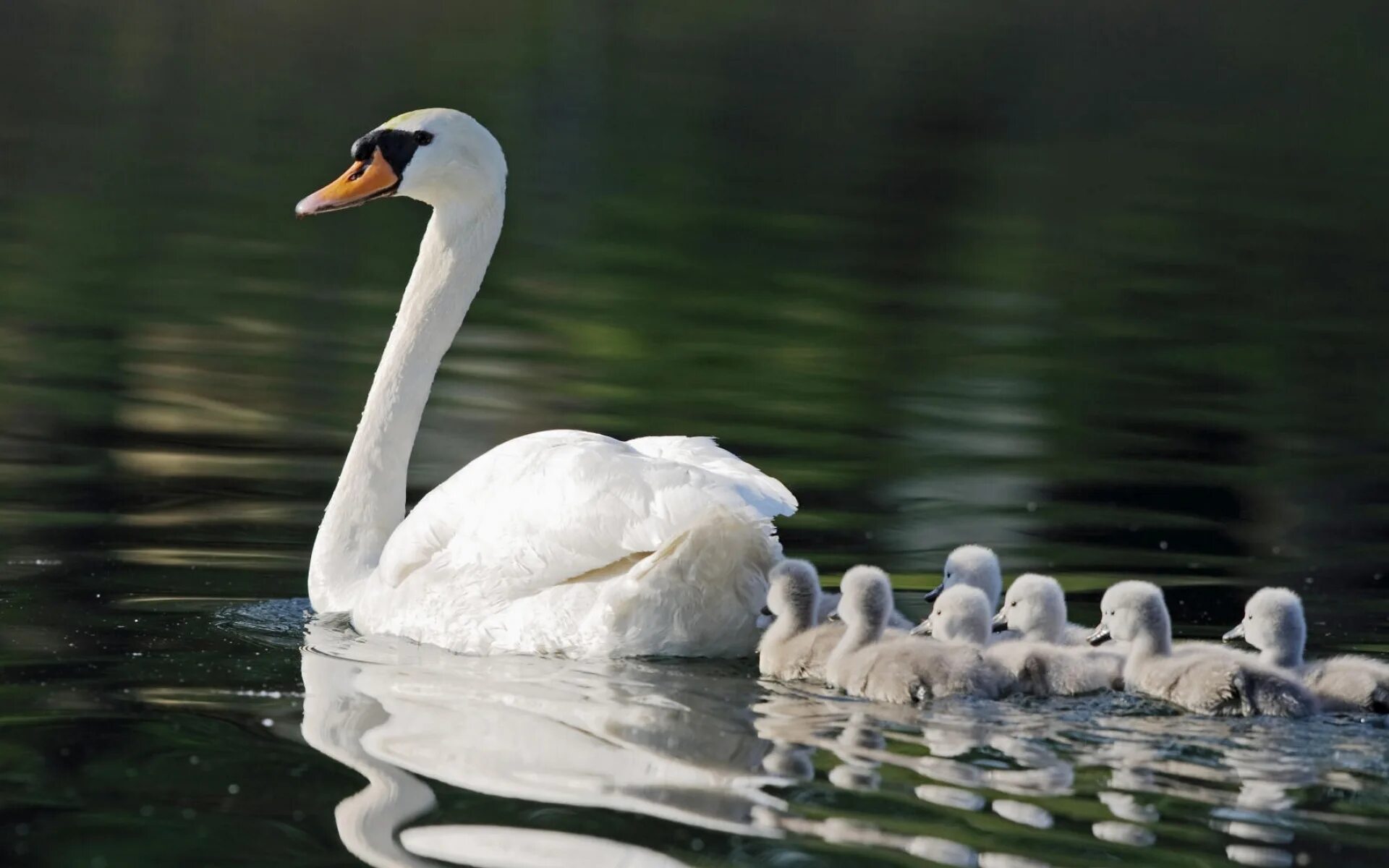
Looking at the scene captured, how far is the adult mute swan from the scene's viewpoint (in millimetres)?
7902

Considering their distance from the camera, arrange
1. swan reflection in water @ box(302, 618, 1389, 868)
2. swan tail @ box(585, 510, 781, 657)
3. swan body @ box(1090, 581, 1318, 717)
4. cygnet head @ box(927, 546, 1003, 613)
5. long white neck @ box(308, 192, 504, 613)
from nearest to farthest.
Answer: swan reflection in water @ box(302, 618, 1389, 868) → swan body @ box(1090, 581, 1318, 717) → swan tail @ box(585, 510, 781, 657) → cygnet head @ box(927, 546, 1003, 613) → long white neck @ box(308, 192, 504, 613)

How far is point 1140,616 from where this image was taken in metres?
7.96

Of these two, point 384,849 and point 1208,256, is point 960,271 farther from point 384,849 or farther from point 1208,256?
point 384,849

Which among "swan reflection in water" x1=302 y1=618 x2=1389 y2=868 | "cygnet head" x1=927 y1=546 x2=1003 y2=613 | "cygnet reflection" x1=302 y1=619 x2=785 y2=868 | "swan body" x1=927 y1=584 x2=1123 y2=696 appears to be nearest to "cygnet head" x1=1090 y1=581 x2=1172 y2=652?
"swan body" x1=927 y1=584 x2=1123 y2=696

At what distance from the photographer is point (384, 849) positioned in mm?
5895

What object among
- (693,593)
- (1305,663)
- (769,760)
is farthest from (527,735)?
(1305,663)

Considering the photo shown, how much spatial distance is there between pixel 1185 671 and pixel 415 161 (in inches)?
156

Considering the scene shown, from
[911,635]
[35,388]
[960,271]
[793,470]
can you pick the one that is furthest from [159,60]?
[911,635]

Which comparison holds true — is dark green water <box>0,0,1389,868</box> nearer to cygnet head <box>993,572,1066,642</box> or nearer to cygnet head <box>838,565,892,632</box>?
cygnet head <box>838,565,892,632</box>

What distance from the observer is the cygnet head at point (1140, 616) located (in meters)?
7.95

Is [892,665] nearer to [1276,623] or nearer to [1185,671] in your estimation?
[1185,671]

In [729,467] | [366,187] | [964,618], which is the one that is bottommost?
[964,618]

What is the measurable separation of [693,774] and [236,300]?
11.9m

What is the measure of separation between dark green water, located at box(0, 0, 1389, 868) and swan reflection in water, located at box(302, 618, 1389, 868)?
24 millimetres
